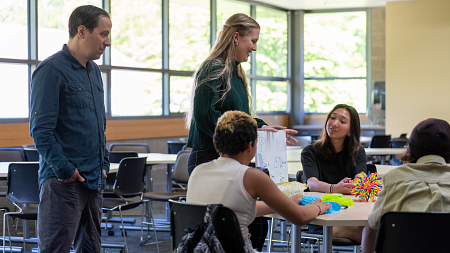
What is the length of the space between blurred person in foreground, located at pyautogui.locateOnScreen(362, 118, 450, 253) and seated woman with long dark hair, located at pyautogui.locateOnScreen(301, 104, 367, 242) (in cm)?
99

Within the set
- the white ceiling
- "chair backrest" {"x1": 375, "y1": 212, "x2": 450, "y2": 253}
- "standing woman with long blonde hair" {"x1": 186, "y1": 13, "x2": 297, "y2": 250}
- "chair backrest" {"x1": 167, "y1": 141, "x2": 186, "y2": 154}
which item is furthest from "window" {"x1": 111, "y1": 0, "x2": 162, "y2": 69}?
"chair backrest" {"x1": 375, "y1": 212, "x2": 450, "y2": 253}

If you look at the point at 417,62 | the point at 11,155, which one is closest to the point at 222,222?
the point at 11,155

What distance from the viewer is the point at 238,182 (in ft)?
5.54

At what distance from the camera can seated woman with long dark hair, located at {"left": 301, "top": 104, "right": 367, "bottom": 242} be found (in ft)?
9.43

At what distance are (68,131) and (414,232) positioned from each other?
1.45 m

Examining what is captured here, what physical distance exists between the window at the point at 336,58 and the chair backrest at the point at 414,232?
31.9ft

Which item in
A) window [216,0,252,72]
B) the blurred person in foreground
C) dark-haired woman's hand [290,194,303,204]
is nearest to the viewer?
the blurred person in foreground

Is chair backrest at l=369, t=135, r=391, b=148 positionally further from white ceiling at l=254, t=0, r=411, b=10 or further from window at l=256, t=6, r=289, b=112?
white ceiling at l=254, t=0, r=411, b=10

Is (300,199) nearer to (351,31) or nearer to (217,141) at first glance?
(217,141)

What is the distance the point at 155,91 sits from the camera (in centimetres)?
849

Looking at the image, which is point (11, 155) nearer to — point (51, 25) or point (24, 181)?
point (24, 181)

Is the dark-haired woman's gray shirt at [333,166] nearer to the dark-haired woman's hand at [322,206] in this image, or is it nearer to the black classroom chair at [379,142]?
the dark-haired woman's hand at [322,206]

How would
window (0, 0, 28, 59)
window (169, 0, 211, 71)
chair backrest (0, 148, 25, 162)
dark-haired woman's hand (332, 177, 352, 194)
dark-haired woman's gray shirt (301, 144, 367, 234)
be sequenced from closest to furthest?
1. dark-haired woman's hand (332, 177, 352, 194)
2. dark-haired woman's gray shirt (301, 144, 367, 234)
3. chair backrest (0, 148, 25, 162)
4. window (0, 0, 28, 59)
5. window (169, 0, 211, 71)

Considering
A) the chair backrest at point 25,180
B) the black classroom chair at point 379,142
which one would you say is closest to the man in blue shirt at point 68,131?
the chair backrest at point 25,180
